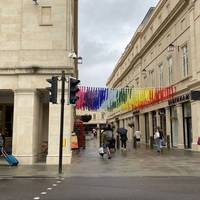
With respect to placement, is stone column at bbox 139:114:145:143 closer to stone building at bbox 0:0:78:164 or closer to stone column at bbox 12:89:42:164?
stone building at bbox 0:0:78:164

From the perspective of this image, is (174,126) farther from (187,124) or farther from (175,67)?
(175,67)

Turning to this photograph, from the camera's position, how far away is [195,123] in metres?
29.7

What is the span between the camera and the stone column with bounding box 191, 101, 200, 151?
29.2m

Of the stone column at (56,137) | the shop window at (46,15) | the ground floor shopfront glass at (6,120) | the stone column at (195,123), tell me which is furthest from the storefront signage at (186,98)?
the shop window at (46,15)

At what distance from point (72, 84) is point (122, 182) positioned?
199 inches

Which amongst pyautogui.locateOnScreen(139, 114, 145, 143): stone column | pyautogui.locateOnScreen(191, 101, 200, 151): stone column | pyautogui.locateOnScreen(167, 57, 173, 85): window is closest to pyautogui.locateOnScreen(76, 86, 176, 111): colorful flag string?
pyautogui.locateOnScreen(191, 101, 200, 151): stone column

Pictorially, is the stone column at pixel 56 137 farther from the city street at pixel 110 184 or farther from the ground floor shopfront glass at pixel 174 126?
the ground floor shopfront glass at pixel 174 126

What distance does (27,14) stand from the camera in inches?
822

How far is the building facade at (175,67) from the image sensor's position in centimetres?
2992

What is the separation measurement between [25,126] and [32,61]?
3.21 metres

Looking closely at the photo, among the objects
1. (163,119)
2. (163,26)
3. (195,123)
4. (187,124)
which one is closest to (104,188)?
(195,123)

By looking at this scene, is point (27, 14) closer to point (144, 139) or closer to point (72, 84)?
point (72, 84)

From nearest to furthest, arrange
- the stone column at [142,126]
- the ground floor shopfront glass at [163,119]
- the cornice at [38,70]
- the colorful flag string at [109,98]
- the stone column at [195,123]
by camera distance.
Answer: the cornice at [38,70]
the colorful flag string at [109,98]
the stone column at [195,123]
the ground floor shopfront glass at [163,119]
the stone column at [142,126]

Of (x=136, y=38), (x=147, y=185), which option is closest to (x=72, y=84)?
(x=147, y=185)
